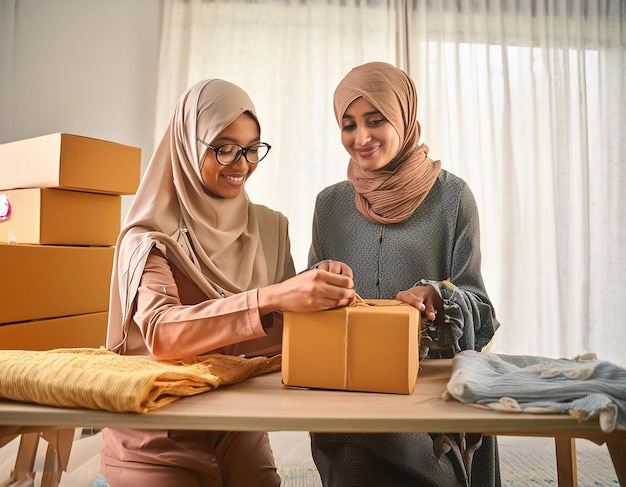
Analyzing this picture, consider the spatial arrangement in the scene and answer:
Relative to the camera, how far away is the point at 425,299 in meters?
1.32

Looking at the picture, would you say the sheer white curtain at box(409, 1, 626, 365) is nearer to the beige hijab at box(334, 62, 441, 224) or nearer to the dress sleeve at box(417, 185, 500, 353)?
the beige hijab at box(334, 62, 441, 224)

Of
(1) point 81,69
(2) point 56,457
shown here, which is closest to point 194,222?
(2) point 56,457

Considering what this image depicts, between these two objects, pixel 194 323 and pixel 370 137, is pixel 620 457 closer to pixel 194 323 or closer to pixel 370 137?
pixel 194 323

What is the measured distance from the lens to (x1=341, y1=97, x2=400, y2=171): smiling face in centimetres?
162

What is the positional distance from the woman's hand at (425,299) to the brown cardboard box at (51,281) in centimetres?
151

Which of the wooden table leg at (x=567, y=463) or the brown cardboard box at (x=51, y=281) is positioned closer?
the wooden table leg at (x=567, y=463)

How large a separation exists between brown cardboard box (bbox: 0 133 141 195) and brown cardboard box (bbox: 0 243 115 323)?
26 cm

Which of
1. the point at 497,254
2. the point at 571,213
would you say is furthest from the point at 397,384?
the point at 571,213

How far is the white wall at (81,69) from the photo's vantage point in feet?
10.7

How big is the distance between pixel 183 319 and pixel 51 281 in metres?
1.36

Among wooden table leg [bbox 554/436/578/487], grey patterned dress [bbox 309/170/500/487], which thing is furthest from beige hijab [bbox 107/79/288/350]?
wooden table leg [bbox 554/436/578/487]

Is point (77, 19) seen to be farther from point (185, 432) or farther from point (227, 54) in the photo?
point (185, 432)

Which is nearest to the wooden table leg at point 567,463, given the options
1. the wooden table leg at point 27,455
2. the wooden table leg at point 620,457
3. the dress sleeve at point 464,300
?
the dress sleeve at point 464,300

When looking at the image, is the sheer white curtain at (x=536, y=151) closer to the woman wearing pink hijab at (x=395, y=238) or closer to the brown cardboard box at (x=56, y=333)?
the woman wearing pink hijab at (x=395, y=238)
